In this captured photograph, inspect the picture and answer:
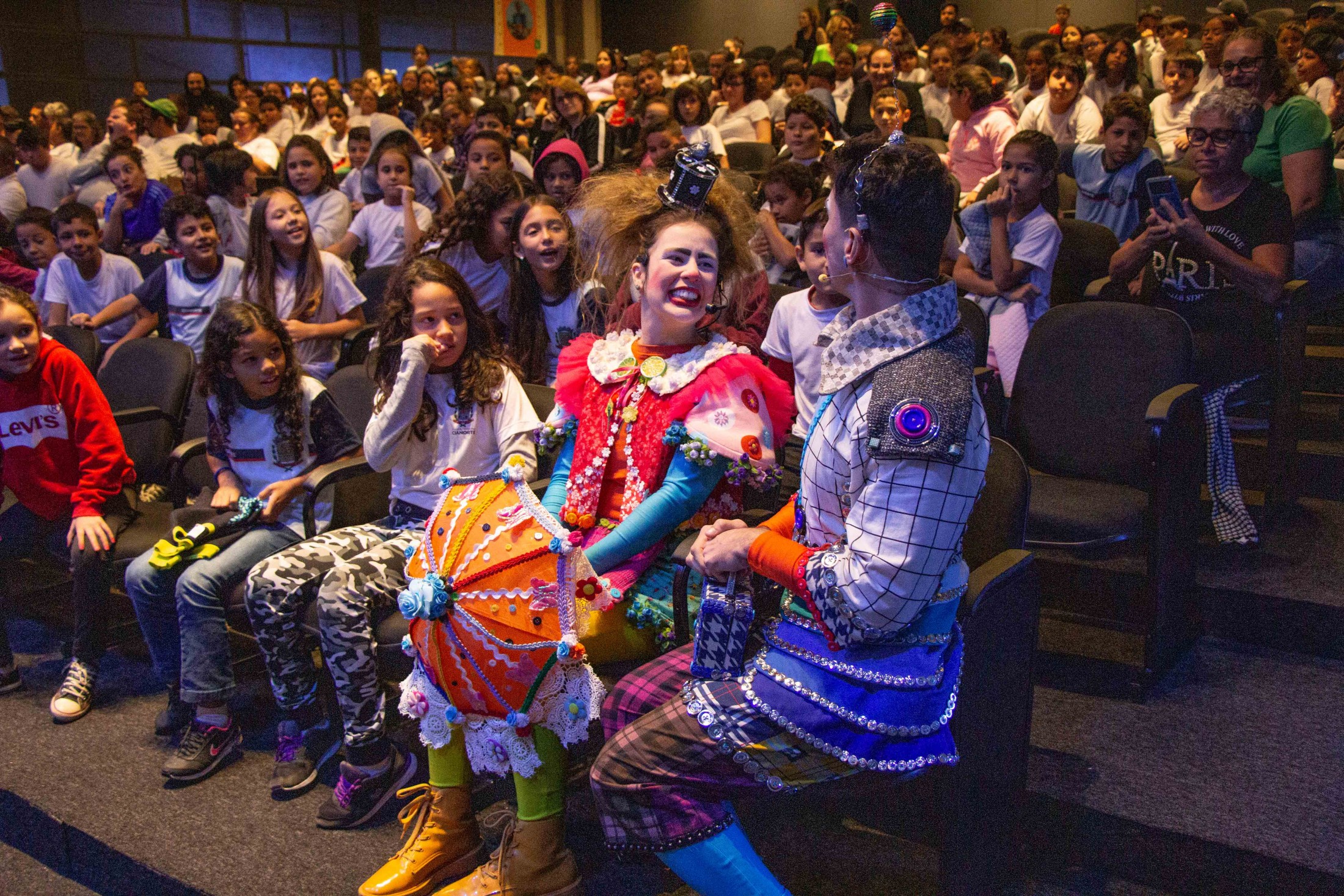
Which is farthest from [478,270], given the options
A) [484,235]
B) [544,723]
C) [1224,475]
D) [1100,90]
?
[1100,90]

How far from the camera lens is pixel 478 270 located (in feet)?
11.5

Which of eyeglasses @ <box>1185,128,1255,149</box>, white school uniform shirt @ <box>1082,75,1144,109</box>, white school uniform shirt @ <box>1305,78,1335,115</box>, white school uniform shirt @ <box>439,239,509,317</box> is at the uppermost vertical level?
white school uniform shirt @ <box>1082,75,1144,109</box>

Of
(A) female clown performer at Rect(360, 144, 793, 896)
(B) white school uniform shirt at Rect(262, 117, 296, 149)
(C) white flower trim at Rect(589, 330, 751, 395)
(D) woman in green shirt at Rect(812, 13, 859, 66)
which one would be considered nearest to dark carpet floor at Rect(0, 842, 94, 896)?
(A) female clown performer at Rect(360, 144, 793, 896)

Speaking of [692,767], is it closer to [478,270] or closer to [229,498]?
[229,498]

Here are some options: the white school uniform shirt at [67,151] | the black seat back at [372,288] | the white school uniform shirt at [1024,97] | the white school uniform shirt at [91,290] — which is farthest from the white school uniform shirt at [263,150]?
the white school uniform shirt at [1024,97]

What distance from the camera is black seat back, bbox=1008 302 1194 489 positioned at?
2.54 m

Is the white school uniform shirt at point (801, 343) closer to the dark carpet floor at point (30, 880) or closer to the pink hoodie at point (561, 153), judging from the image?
the pink hoodie at point (561, 153)

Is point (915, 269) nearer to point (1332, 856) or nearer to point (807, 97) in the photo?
point (1332, 856)

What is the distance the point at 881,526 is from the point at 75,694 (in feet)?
8.06

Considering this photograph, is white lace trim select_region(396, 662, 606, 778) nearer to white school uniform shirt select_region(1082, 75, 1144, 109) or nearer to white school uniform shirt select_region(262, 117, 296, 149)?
white school uniform shirt select_region(1082, 75, 1144, 109)

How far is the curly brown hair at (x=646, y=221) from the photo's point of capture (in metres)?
2.09

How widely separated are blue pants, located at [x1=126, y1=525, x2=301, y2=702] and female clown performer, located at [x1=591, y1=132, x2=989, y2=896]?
1328mm

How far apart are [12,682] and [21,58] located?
38.2 ft

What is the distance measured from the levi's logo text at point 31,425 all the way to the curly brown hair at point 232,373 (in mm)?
581
